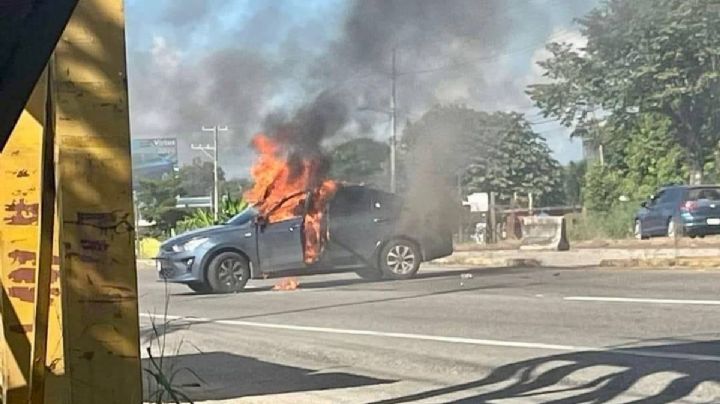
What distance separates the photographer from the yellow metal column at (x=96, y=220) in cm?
376

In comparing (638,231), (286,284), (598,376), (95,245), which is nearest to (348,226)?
(286,284)

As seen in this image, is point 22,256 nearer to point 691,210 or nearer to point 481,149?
point 481,149

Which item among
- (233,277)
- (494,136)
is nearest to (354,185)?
(233,277)

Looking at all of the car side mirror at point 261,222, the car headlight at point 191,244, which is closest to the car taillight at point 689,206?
the car side mirror at point 261,222

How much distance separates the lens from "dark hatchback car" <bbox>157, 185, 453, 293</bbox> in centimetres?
1912

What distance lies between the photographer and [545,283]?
58.7ft

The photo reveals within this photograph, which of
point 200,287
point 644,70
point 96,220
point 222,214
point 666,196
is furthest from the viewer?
point 222,214

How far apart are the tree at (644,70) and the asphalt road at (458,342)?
235 inches

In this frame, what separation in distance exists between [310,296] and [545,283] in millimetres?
3601

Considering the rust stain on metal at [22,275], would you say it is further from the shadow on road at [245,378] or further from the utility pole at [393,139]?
the utility pole at [393,139]

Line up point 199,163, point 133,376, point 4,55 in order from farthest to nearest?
point 199,163 → point 133,376 → point 4,55

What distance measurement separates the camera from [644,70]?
87.7ft

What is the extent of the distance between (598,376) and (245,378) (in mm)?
2792

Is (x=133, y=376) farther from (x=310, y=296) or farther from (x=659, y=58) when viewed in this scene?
(x=659, y=58)
